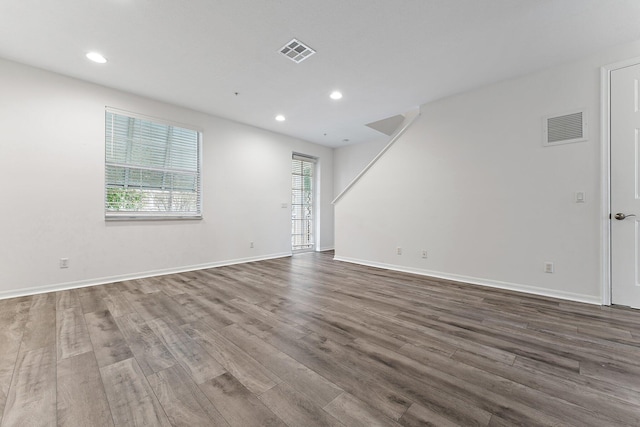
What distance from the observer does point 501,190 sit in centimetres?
348

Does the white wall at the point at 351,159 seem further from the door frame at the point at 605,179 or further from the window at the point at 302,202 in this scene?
the door frame at the point at 605,179

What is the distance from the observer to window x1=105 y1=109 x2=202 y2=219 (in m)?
3.80

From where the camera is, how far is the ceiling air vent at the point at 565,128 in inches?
116

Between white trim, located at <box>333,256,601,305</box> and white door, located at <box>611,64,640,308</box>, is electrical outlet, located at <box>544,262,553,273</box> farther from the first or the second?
white door, located at <box>611,64,640,308</box>

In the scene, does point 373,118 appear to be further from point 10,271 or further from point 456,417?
point 10,271

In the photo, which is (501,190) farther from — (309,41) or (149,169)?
(149,169)

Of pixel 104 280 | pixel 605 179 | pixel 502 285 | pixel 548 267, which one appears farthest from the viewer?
pixel 104 280

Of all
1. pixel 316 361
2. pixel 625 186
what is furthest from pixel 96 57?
pixel 625 186

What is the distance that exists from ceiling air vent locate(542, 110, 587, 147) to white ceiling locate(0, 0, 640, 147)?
65 cm

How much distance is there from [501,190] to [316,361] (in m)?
3.32

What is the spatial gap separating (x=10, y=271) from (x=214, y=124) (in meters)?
3.41

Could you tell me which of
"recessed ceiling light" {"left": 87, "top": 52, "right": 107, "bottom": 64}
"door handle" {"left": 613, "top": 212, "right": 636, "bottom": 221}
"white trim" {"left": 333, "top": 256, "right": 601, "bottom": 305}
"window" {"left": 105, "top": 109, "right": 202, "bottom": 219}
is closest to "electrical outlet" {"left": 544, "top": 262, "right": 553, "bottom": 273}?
"white trim" {"left": 333, "top": 256, "right": 601, "bottom": 305}

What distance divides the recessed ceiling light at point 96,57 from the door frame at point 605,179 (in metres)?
5.65

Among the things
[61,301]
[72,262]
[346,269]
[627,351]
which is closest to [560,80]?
[627,351]
